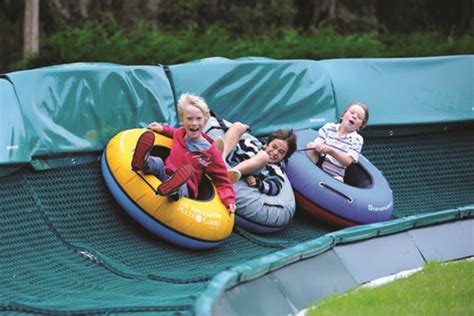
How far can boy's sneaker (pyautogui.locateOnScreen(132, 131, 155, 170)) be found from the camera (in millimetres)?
7242

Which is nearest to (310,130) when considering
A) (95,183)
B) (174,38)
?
(95,183)

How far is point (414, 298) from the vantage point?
6180 mm

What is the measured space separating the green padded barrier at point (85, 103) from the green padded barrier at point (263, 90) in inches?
12.8

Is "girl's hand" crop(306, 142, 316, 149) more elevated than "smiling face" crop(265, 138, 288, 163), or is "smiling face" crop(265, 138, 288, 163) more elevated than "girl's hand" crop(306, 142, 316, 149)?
"smiling face" crop(265, 138, 288, 163)

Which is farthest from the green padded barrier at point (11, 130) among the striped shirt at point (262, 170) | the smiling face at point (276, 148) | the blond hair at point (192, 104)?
the smiling face at point (276, 148)

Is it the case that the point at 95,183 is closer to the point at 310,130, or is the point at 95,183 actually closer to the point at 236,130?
the point at 236,130

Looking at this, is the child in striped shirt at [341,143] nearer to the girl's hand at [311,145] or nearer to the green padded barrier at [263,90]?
the girl's hand at [311,145]

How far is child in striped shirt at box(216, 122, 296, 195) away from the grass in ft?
5.28

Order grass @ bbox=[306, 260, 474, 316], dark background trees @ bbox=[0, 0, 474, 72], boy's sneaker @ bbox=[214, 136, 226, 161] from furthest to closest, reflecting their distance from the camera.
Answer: dark background trees @ bbox=[0, 0, 474, 72] < boy's sneaker @ bbox=[214, 136, 226, 161] < grass @ bbox=[306, 260, 474, 316]

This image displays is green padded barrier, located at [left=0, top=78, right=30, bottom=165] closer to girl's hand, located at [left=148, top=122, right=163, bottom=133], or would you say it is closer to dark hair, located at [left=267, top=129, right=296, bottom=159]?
girl's hand, located at [left=148, top=122, right=163, bottom=133]

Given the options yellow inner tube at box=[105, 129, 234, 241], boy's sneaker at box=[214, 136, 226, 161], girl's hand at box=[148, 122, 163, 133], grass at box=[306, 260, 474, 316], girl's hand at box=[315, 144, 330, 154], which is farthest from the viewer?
girl's hand at box=[315, 144, 330, 154]

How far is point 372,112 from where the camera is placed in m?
9.73

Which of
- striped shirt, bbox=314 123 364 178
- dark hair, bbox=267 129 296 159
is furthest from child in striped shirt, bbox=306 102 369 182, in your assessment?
dark hair, bbox=267 129 296 159

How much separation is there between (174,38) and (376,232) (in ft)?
25.5
